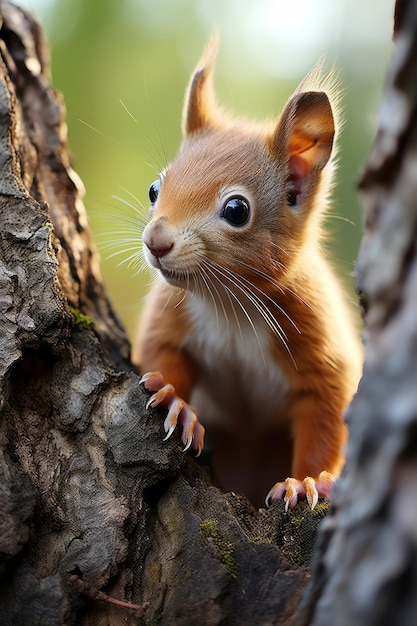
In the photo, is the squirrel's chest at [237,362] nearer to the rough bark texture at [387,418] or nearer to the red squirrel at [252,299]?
the red squirrel at [252,299]

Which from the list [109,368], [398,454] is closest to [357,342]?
[109,368]

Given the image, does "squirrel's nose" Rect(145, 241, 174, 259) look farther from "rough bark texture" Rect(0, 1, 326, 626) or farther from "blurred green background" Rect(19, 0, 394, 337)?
"blurred green background" Rect(19, 0, 394, 337)

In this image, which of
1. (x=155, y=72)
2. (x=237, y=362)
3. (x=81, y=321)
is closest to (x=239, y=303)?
(x=237, y=362)

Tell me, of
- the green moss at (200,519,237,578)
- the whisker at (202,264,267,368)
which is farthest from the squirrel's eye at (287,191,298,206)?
the green moss at (200,519,237,578)

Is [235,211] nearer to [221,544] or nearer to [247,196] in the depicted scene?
[247,196]

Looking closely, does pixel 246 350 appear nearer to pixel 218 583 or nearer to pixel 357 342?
pixel 357 342
